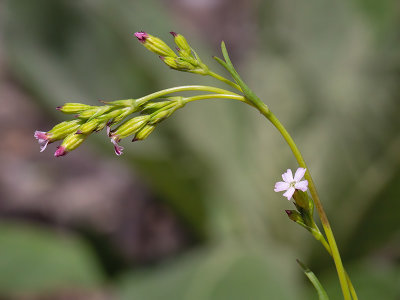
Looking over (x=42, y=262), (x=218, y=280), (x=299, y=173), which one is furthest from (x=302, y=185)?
(x=42, y=262)

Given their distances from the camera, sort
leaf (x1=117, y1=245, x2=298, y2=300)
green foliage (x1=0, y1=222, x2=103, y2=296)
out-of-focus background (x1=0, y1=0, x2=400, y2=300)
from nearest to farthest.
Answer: leaf (x1=117, y1=245, x2=298, y2=300), out-of-focus background (x1=0, y1=0, x2=400, y2=300), green foliage (x1=0, y1=222, x2=103, y2=296)

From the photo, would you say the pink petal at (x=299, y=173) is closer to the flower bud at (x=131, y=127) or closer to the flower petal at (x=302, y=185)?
the flower petal at (x=302, y=185)

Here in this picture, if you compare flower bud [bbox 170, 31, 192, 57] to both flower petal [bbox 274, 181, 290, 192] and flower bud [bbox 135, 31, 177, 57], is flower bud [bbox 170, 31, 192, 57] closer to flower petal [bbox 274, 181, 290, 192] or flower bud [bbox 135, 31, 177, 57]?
flower bud [bbox 135, 31, 177, 57]

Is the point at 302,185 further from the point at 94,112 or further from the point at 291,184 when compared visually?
the point at 94,112

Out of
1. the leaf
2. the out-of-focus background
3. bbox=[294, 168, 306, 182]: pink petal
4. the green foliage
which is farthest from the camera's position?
the green foliage

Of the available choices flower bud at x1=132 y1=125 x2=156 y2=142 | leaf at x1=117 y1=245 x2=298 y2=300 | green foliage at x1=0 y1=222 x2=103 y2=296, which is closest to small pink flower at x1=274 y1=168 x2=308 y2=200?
A: flower bud at x1=132 y1=125 x2=156 y2=142

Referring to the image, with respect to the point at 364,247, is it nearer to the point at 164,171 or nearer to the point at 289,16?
the point at 164,171

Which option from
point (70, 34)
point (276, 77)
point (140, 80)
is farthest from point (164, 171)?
point (70, 34)
